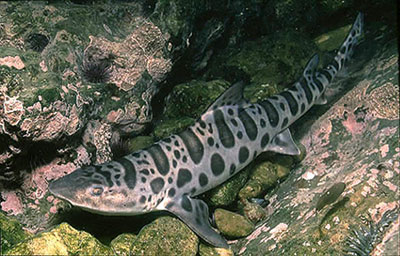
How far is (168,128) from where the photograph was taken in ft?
19.8

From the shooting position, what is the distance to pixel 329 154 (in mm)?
6039

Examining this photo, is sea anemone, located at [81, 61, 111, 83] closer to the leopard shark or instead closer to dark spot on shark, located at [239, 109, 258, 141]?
the leopard shark

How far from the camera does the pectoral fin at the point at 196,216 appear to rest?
460 cm

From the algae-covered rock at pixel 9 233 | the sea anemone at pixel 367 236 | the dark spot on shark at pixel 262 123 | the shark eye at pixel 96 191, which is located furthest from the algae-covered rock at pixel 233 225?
the algae-covered rock at pixel 9 233

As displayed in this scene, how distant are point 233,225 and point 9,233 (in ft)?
9.22

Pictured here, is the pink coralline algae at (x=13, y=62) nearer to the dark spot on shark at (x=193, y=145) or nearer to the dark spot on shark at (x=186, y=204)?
the dark spot on shark at (x=193, y=145)

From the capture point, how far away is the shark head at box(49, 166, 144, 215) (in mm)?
4082

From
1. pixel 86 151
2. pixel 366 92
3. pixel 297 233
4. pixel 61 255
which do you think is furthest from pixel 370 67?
pixel 61 255

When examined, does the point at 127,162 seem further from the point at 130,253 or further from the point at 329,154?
the point at 329,154

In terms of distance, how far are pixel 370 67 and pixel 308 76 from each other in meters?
1.57

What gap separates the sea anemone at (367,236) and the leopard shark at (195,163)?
1590 mm

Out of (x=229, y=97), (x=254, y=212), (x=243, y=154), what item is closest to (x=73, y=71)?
(x=229, y=97)

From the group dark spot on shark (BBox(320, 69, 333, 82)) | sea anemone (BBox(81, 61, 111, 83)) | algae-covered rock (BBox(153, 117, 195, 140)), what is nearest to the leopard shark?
dark spot on shark (BBox(320, 69, 333, 82))

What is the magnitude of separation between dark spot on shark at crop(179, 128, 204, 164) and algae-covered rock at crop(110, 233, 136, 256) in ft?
4.80
